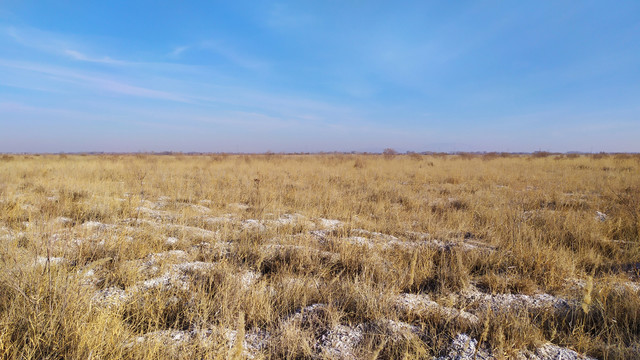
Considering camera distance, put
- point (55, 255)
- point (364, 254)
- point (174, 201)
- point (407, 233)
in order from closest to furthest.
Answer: point (55, 255), point (364, 254), point (407, 233), point (174, 201)

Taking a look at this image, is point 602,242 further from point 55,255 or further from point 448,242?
point 55,255

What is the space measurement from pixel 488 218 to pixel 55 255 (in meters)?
6.38

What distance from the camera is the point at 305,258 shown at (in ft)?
10.0

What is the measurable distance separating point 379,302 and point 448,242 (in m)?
2.20

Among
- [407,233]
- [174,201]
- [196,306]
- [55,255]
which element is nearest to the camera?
[196,306]

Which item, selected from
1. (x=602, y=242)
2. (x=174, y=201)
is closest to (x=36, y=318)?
(x=174, y=201)

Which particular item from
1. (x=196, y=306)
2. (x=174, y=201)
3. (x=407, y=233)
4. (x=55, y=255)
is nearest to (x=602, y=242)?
(x=407, y=233)

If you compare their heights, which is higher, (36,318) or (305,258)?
(36,318)

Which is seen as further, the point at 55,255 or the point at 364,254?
the point at 364,254

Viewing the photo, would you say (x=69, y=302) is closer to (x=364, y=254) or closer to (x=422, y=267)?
(x=364, y=254)

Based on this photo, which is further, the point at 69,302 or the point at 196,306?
the point at 196,306

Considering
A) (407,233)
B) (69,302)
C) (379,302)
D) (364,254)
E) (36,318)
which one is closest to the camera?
(36,318)

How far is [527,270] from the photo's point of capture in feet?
9.80

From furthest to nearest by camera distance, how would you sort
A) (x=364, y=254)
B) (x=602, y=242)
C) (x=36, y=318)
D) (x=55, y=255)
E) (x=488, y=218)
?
(x=488, y=218) → (x=602, y=242) → (x=364, y=254) → (x=55, y=255) → (x=36, y=318)
